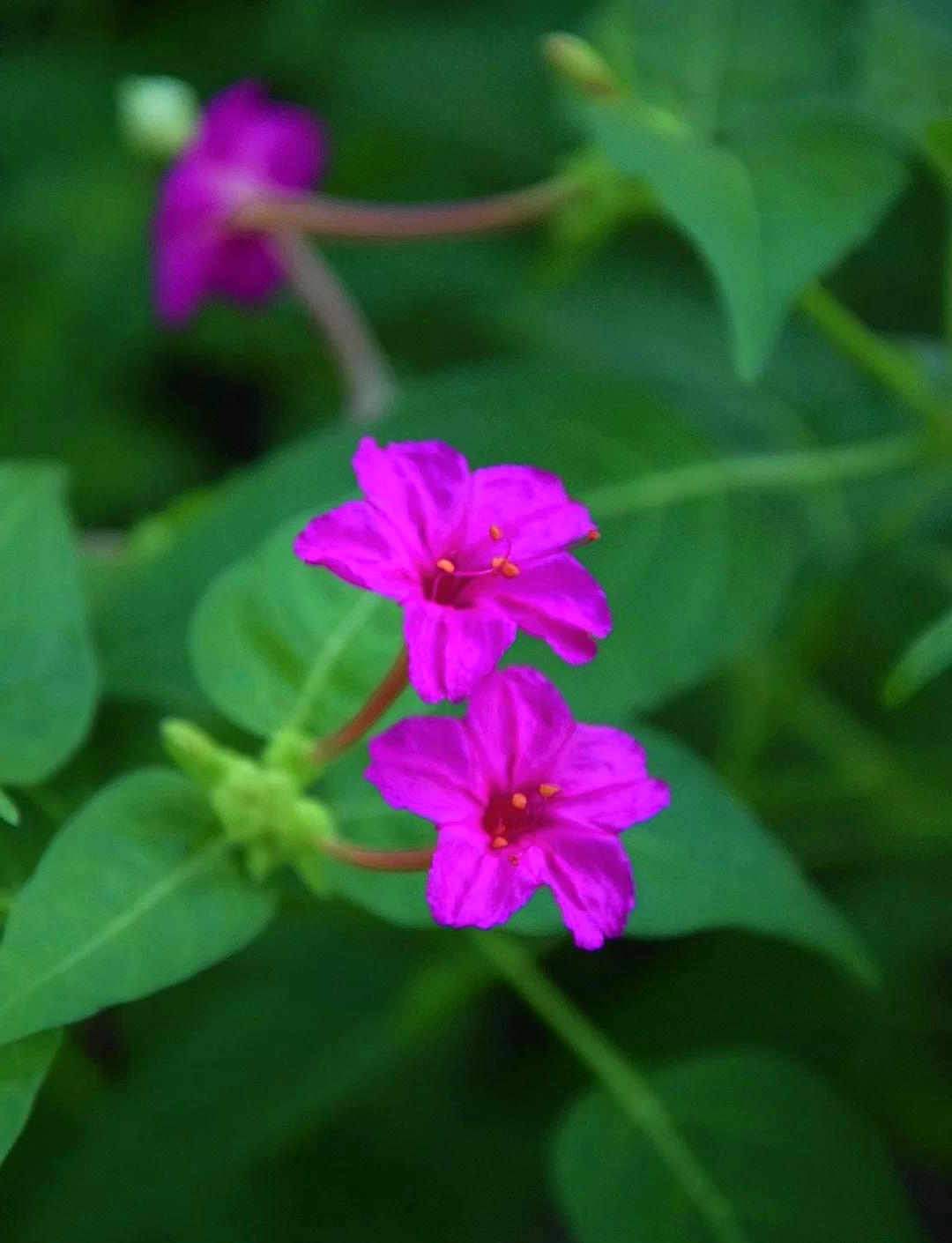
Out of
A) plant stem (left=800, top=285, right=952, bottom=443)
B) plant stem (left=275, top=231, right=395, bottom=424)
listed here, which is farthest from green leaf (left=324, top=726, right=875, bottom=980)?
plant stem (left=275, top=231, right=395, bottom=424)

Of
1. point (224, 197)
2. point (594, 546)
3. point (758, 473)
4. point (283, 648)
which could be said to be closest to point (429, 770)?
point (283, 648)

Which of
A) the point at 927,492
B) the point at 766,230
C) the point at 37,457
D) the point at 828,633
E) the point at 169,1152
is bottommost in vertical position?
the point at 169,1152

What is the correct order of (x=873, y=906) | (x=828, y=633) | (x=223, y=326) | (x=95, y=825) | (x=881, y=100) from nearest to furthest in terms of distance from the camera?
(x=95, y=825) < (x=881, y=100) < (x=828, y=633) < (x=873, y=906) < (x=223, y=326)

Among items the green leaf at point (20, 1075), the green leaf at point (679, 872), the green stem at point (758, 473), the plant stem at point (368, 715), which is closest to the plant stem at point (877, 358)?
the green stem at point (758, 473)

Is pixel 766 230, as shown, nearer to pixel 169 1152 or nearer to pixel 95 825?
pixel 95 825

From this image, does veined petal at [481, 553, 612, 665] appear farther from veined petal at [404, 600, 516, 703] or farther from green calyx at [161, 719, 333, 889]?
green calyx at [161, 719, 333, 889]

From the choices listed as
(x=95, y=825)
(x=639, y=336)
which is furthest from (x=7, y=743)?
(x=639, y=336)
